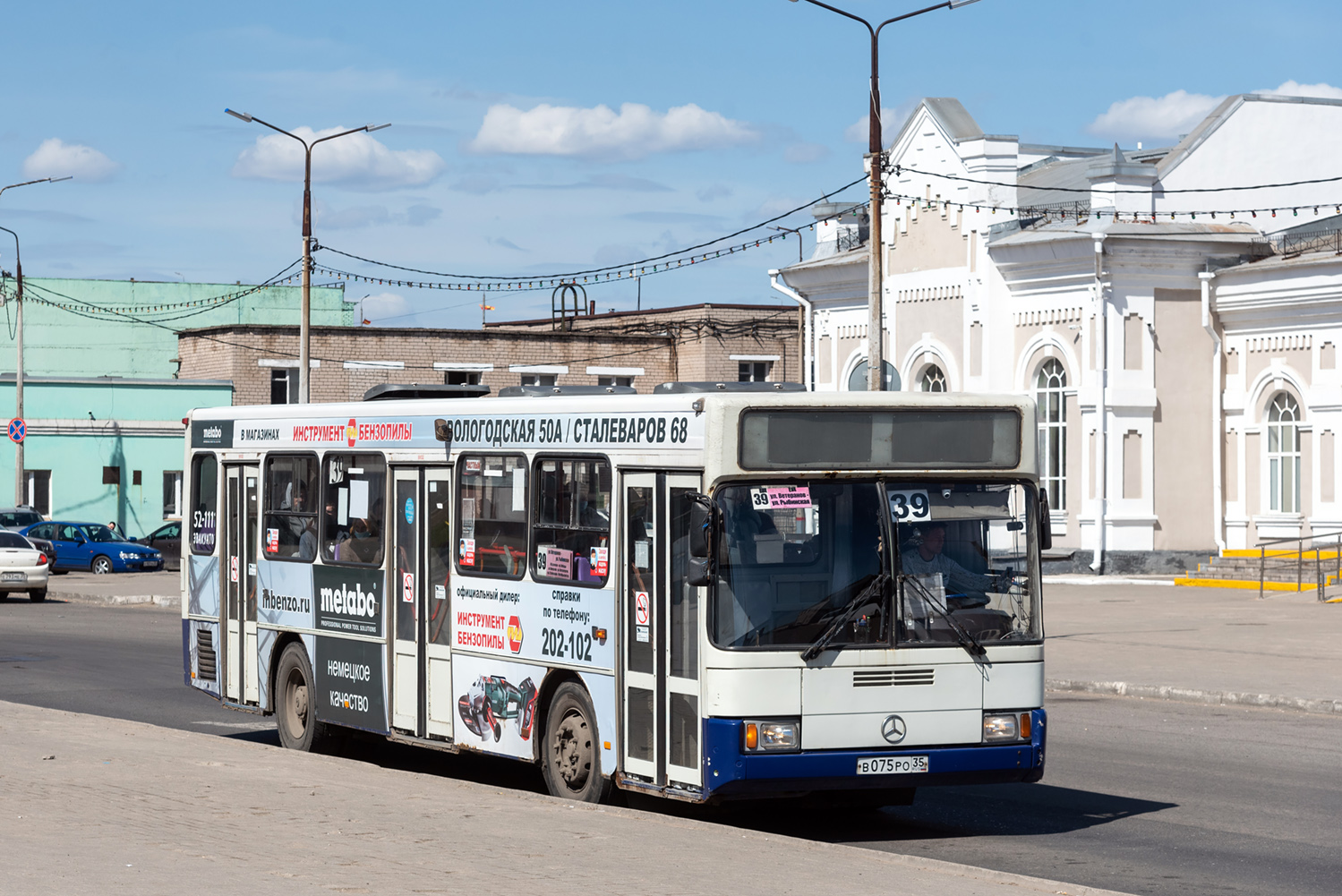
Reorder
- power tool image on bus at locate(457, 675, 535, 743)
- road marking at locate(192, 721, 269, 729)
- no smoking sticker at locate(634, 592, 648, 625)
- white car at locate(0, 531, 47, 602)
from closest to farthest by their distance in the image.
→ no smoking sticker at locate(634, 592, 648, 625) → power tool image on bus at locate(457, 675, 535, 743) → road marking at locate(192, 721, 269, 729) → white car at locate(0, 531, 47, 602)

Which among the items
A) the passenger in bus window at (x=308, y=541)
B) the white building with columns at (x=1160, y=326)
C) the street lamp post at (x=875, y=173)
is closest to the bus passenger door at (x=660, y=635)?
the passenger in bus window at (x=308, y=541)

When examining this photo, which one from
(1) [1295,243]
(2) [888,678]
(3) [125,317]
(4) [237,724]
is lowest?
(4) [237,724]

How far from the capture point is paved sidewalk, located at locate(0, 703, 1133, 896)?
7.62 metres

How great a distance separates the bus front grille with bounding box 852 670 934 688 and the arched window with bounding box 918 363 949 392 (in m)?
31.7

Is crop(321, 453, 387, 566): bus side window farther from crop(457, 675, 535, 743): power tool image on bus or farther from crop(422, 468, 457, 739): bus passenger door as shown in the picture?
crop(457, 675, 535, 743): power tool image on bus

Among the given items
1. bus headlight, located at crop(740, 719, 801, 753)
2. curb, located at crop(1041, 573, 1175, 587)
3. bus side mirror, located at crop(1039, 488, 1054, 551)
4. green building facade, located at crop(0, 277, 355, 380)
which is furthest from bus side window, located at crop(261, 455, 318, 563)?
green building facade, located at crop(0, 277, 355, 380)

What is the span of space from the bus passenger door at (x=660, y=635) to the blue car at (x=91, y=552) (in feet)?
122

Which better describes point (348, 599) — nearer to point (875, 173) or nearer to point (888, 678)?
point (888, 678)

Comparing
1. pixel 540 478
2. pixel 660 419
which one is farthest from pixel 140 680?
pixel 660 419

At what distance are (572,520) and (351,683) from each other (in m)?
3.21

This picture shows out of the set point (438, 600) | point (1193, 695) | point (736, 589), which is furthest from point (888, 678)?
point (1193, 695)

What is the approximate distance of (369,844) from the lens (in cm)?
858

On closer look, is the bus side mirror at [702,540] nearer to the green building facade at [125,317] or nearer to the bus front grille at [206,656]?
the bus front grille at [206,656]

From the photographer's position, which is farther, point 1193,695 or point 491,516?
point 1193,695
